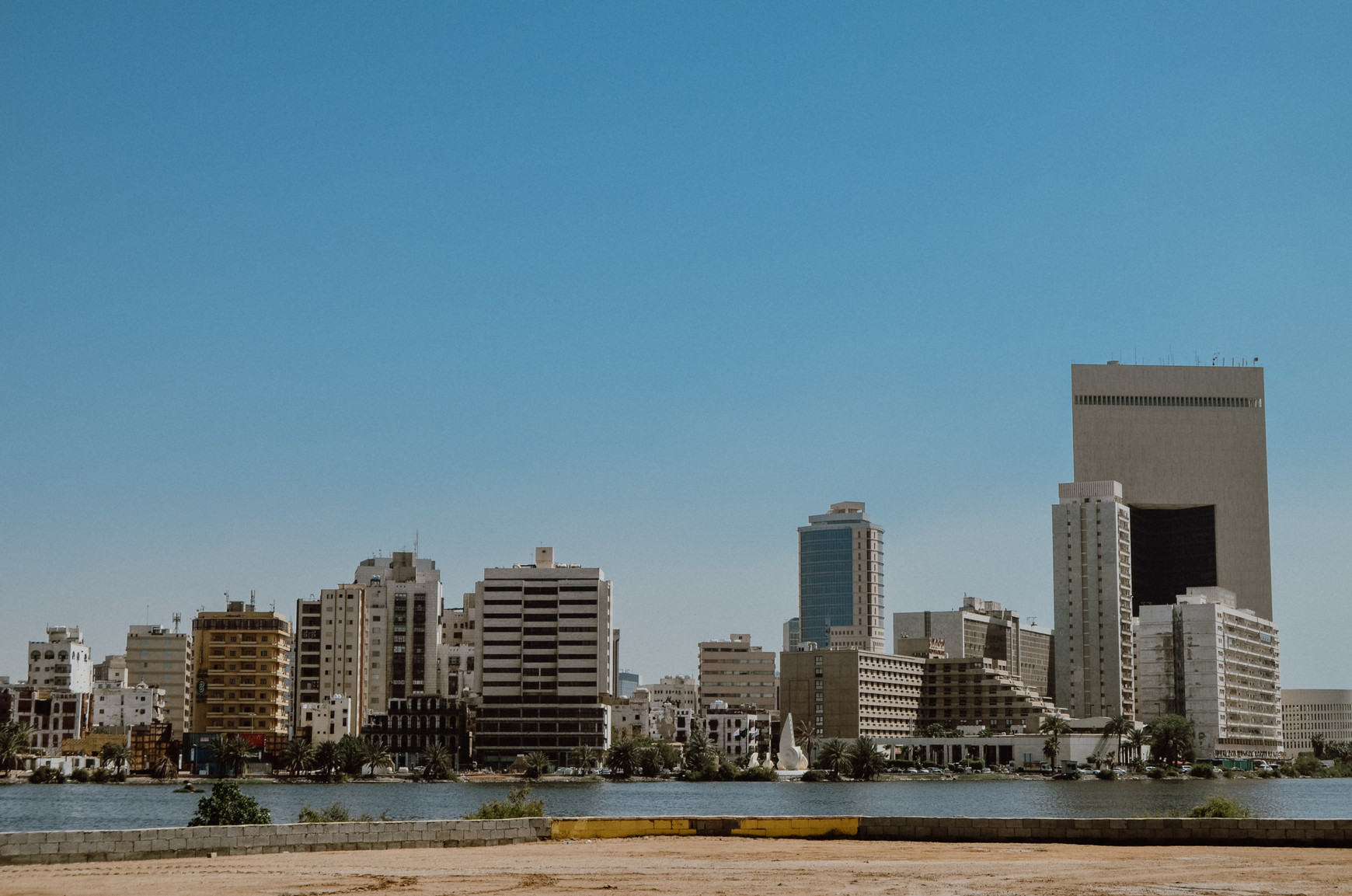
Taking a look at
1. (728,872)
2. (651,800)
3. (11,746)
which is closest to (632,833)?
(728,872)

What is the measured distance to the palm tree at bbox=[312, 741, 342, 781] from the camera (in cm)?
19750

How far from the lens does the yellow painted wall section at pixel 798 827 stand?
144 ft

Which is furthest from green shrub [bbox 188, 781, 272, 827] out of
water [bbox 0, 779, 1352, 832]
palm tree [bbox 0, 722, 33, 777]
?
palm tree [bbox 0, 722, 33, 777]

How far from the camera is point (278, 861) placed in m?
36.8

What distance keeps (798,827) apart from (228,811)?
25650 millimetres

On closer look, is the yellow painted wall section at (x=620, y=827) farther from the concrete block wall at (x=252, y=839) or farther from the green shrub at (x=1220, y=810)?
the green shrub at (x=1220, y=810)

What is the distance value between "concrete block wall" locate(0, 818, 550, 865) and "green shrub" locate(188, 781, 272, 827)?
2010 cm

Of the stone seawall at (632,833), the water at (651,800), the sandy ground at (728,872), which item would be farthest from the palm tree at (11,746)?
the sandy ground at (728,872)

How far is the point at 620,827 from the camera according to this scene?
44656mm

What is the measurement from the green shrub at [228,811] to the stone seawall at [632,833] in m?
20.0

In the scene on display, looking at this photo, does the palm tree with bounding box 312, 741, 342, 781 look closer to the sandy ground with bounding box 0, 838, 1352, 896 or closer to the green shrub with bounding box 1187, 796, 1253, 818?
the green shrub with bounding box 1187, 796, 1253, 818

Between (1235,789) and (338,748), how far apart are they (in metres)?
107

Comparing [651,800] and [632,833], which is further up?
[632,833]

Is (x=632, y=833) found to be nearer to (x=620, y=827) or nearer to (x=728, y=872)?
(x=620, y=827)
